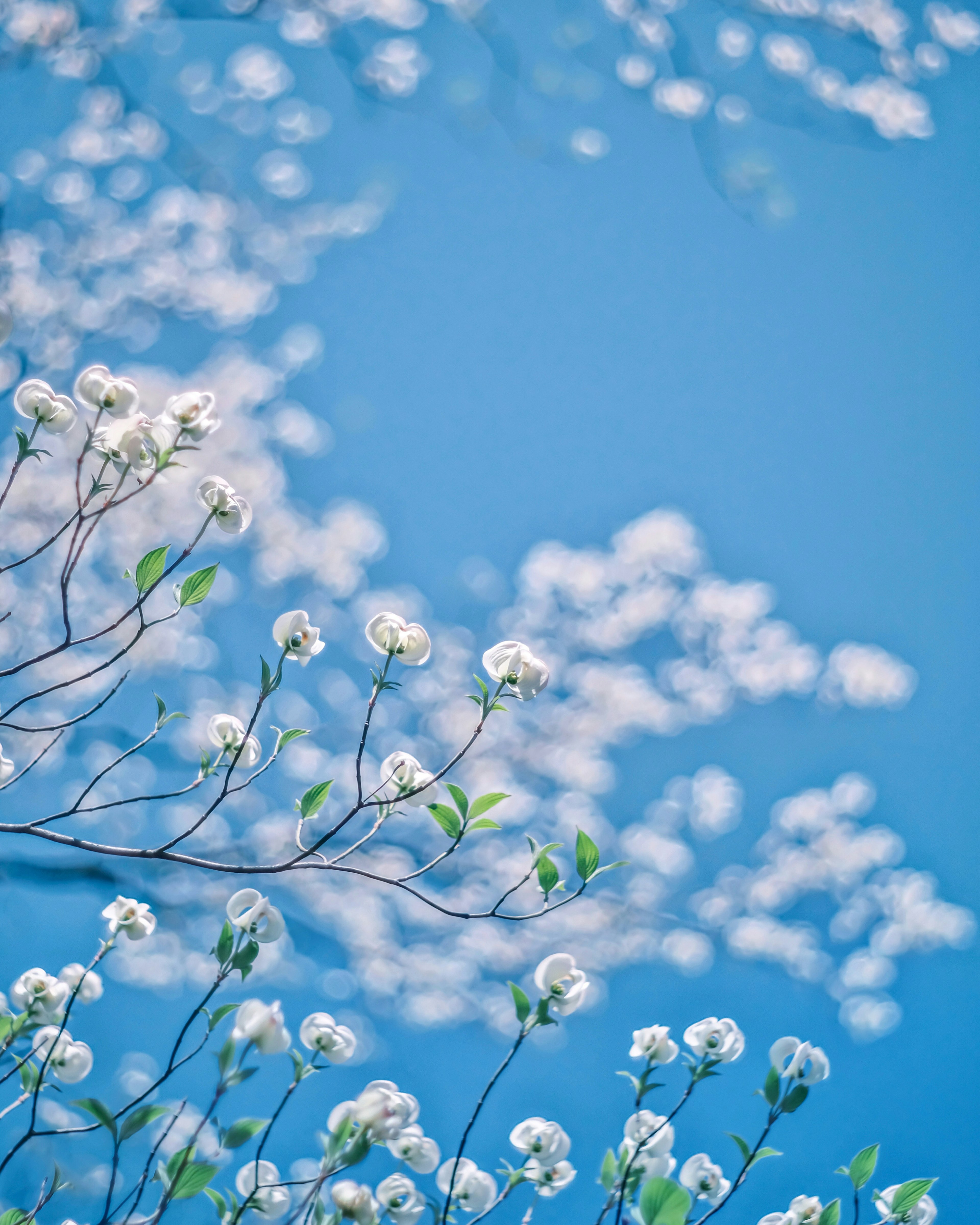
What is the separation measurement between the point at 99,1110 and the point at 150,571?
56 cm

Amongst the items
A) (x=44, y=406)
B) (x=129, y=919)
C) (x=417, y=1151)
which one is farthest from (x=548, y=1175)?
(x=44, y=406)

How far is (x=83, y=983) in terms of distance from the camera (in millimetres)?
1059

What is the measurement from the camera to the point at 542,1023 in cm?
92

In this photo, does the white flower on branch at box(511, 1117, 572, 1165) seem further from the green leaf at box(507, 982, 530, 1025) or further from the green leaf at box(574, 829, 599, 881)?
the green leaf at box(574, 829, 599, 881)

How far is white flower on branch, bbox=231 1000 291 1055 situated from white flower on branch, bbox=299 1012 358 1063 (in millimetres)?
148

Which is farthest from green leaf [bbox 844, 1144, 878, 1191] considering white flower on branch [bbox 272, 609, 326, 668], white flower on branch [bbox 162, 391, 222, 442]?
white flower on branch [bbox 162, 391, 222, 442]

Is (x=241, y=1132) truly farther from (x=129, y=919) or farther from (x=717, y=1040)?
(x=717, y=1040)

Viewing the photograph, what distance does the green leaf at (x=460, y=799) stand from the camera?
35.2 inches

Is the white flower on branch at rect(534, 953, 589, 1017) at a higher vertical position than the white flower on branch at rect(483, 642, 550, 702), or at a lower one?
lower

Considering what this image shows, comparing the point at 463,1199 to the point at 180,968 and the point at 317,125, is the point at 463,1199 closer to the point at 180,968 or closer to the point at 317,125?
A: the point at 180,968

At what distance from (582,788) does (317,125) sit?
212 cm

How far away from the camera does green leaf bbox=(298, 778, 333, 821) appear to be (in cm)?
97

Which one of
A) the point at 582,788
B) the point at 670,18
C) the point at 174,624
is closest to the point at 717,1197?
the point at 582,788

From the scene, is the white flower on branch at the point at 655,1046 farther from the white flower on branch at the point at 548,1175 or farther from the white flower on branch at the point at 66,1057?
the white flower on branch at the point at 66,1057
